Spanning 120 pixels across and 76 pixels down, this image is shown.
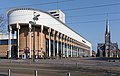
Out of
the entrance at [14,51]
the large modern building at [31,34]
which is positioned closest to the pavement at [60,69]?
the large modern building at [31,34]

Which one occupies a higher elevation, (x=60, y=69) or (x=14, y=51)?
(x=14, y=51)

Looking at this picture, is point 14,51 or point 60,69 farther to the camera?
point 14,51

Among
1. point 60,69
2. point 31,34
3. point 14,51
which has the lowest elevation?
point 60,69

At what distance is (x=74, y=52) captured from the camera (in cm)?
17275

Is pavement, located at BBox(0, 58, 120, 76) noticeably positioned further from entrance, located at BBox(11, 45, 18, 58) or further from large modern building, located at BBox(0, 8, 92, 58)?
entrance, located at BBox(11, 45, 18, 58)

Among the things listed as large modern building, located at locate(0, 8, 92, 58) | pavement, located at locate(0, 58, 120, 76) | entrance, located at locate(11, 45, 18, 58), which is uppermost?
large modern building, located at locate(0, 8, 92, 58)

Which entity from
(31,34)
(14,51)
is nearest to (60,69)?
(31,34)

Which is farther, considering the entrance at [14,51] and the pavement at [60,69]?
the entrance at [14,51]

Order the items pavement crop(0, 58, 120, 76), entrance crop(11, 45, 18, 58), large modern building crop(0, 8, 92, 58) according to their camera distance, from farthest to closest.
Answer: entrance crop(11, 45, 18, 58) < large modern building crop(0, 8, 92, 58) < pavement crop(0, 58, 120, 76)

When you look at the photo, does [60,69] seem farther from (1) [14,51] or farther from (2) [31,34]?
(1) [14,51]

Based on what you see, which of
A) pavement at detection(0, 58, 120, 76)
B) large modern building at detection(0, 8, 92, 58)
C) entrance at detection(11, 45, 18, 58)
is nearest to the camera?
pavement at detection(0, 58, 120, 76)

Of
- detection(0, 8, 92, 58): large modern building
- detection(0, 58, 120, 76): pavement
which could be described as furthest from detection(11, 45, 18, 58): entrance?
detection(0, 58, 120, 76): pavement

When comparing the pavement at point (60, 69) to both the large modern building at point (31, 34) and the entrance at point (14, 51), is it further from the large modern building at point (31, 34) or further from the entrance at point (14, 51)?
the entrance at point (14, 51)

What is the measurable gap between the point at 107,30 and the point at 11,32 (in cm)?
8812
